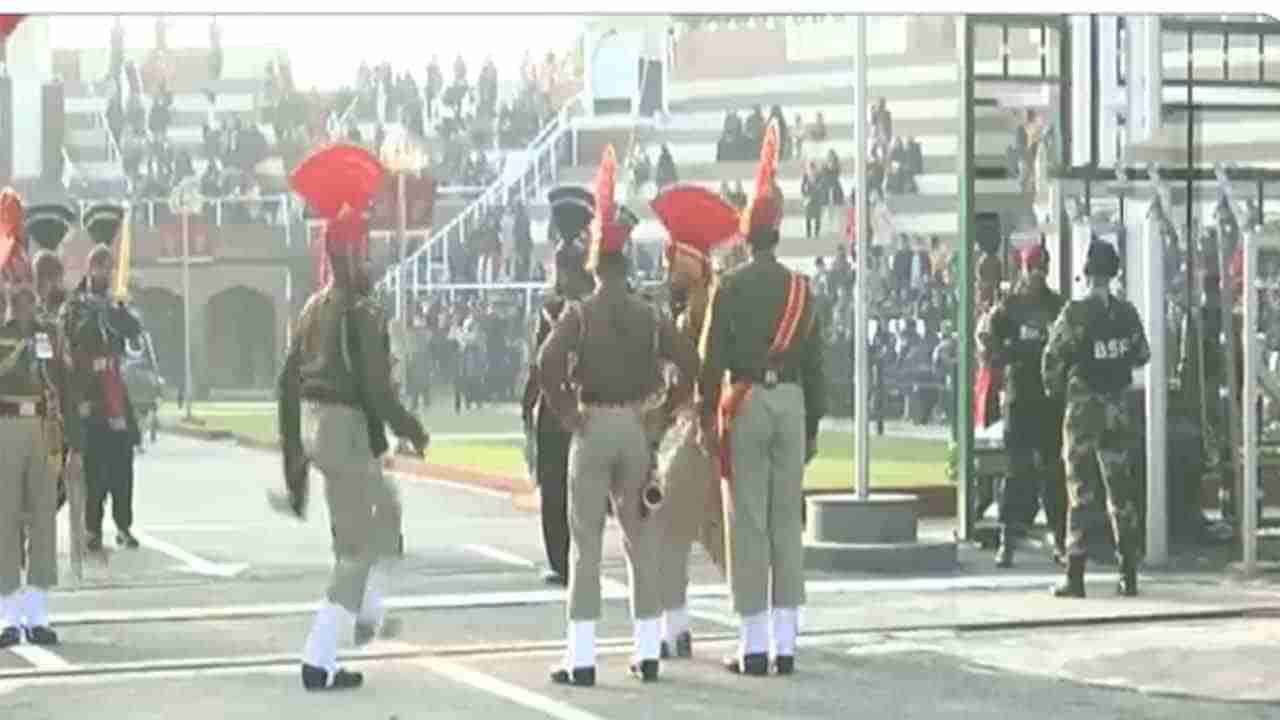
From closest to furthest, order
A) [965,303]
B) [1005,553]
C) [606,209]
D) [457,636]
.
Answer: [606,209], [457,636], [965,303], [1005,553]

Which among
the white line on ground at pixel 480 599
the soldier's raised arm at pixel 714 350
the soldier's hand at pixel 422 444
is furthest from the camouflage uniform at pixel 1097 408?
the soldier's hand at pixel 422 444

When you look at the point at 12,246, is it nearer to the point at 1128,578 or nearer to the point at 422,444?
the point at 422,444

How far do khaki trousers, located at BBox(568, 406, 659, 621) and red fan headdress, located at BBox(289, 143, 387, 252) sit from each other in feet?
1.81

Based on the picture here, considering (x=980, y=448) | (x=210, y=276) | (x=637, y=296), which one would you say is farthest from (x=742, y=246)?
(x=210, y=276)

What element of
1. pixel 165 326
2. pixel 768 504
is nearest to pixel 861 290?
pixel 768 504

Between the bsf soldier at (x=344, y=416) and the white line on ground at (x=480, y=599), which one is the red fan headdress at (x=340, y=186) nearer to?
the bsf soldier at (x=344, y=416)

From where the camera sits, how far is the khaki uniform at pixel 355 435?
407 centimetres

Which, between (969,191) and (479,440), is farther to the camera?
(969,191)

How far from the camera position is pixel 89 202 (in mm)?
4012

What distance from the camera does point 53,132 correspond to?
13.1 ft

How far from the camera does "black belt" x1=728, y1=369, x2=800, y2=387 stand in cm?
442

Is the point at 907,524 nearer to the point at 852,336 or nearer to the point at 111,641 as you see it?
the point at 852,336

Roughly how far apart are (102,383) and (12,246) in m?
0.27

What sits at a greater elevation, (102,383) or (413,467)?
(102,383)
